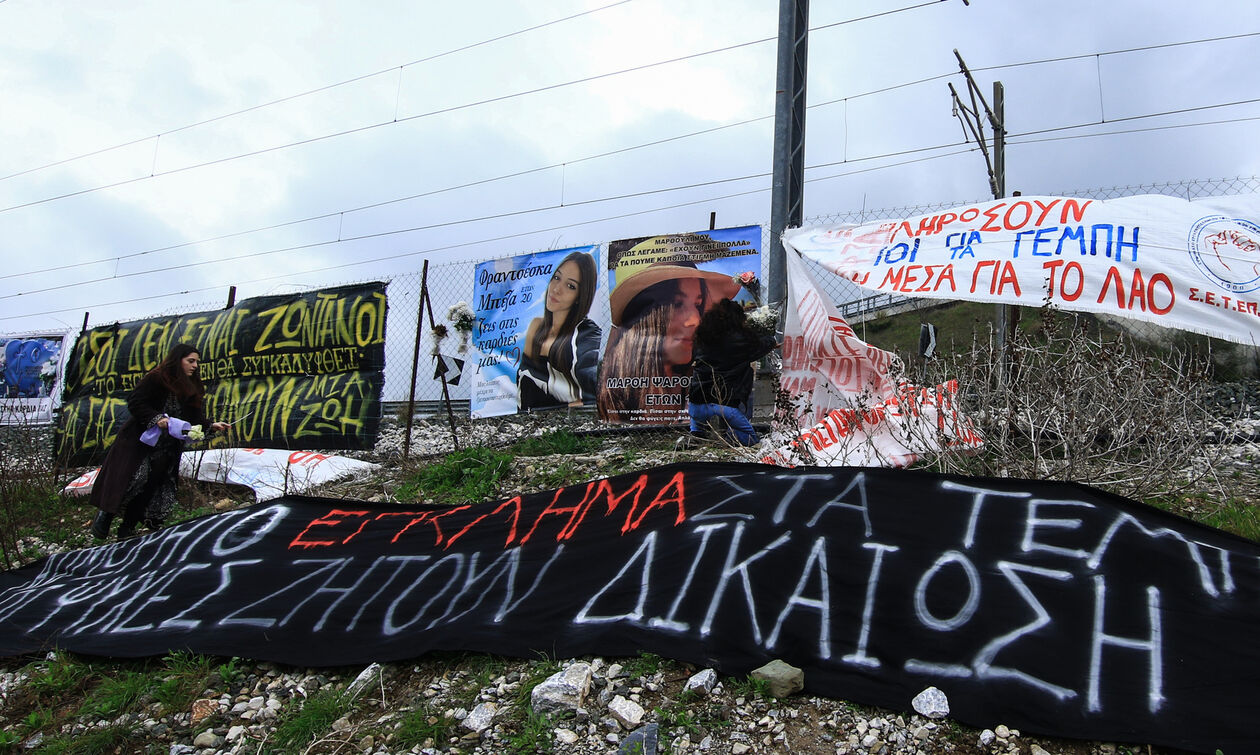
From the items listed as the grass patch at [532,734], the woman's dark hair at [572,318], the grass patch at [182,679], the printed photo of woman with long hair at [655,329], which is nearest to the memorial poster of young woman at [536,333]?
the woman's dark hair at [572,318]

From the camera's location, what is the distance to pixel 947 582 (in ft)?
8.21

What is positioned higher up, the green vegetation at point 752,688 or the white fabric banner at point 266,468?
the white fabric banner at point 266,468

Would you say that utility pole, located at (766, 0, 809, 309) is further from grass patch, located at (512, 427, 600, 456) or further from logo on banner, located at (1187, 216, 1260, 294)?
logo on banner, located at (1187, 216, 1260, 294)

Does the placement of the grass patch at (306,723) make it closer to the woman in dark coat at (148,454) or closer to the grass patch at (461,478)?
the grass patch at (461,478)

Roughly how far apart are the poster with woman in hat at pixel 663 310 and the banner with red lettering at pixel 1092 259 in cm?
117

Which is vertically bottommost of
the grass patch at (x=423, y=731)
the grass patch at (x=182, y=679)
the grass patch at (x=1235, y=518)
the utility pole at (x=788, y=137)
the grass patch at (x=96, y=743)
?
the grass patch at (x=96, y=743)

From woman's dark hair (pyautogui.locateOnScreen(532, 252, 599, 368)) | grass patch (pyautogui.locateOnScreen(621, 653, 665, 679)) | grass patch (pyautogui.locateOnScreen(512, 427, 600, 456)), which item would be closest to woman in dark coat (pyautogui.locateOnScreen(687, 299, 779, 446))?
grass patch (pyautogui.locateOnScreen(512, 427, 600, 456))

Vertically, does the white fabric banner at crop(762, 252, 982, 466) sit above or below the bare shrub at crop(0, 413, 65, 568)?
above

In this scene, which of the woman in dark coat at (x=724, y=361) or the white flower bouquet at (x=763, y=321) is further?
the white flower bouquet at (x=763, y=321)

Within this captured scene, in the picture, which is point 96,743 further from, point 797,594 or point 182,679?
point 797,594

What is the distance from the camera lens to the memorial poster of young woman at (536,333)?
23.4 feet

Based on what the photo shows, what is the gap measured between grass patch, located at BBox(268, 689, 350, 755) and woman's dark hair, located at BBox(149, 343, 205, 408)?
11.7 feet

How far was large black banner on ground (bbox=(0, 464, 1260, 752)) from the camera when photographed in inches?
85.8

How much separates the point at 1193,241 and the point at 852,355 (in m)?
2.03
